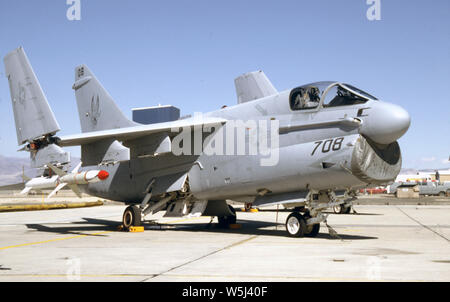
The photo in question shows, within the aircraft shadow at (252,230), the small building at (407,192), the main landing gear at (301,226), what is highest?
the main landing gear at (301,226)

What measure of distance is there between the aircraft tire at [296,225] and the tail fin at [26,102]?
7.95m

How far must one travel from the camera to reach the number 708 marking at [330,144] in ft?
36.1

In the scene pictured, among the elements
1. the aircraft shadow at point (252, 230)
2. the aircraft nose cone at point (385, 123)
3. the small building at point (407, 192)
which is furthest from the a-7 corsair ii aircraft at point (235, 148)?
the small building at point (407, 192)

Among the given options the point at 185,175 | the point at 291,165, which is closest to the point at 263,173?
the point at 291,165

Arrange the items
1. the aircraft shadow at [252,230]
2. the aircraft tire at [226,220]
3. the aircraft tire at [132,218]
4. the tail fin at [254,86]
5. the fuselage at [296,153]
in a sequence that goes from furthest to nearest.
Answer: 1. the tail fin at [254,86]
2. the aircraft tire at [226,220]
3. the aircraft tire at [132,218]
4. the aircraft shadow at [252,230]
5. the fuselage at [296,153]

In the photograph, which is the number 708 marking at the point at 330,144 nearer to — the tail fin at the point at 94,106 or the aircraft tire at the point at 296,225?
the aircraft tire at the point at 296,225

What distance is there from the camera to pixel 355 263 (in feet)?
25.3

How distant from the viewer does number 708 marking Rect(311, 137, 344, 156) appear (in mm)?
10992

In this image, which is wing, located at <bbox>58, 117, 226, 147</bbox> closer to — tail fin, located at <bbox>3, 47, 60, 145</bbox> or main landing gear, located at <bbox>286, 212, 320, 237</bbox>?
tail fin, located at <bbox>3, 47, 60, 145</bbox>

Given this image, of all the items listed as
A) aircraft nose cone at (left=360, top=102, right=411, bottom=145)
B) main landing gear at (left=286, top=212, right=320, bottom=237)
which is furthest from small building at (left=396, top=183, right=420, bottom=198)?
aircraft nose cone at (left=360, top=102, right=411, bottom=145)

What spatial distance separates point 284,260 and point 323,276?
66.9 inches

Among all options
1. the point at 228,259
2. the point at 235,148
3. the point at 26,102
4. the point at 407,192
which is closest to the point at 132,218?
the point at 235,148

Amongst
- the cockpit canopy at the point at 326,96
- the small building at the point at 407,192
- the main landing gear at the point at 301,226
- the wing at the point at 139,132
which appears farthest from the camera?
the small building at the point at 407,192
